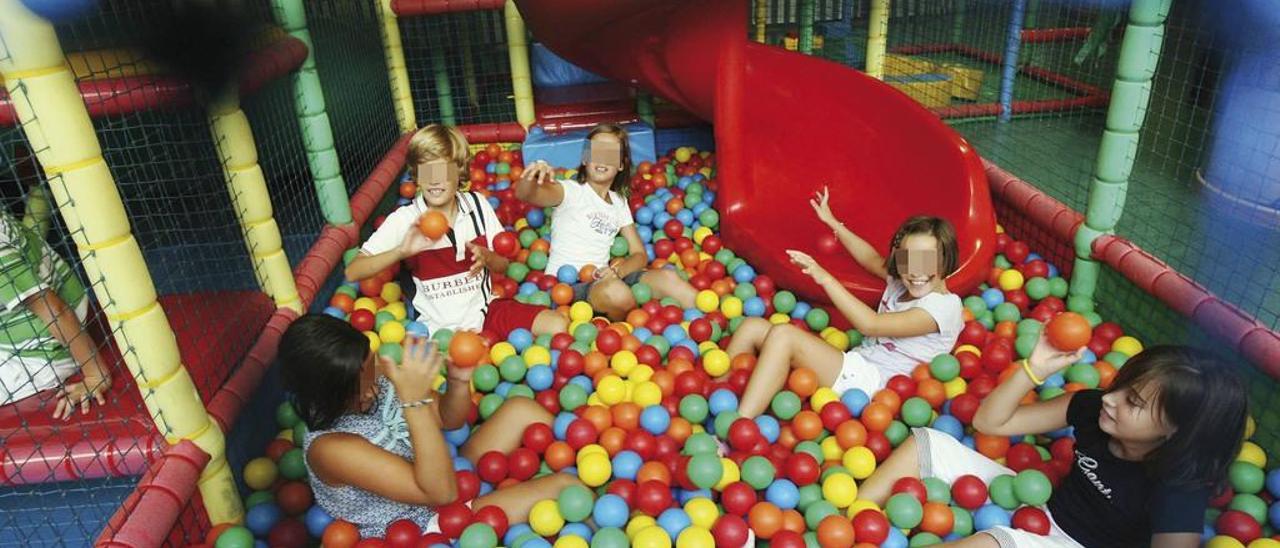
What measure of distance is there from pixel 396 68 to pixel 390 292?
1.54 meters

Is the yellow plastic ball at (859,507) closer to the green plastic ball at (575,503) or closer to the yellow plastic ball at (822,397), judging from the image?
the yellow plastic ball at (822,397)

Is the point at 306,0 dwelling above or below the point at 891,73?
above

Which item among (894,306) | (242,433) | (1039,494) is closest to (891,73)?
(894,306)

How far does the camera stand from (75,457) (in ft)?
5.31

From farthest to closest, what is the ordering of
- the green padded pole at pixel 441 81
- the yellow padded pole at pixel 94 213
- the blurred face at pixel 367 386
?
1. the green padded pole at pixel 441 81
2. the blurred face at pixel 367 386
3. the yellow padded pole at pixel 94 213

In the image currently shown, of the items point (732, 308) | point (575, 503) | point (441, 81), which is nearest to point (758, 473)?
point (575, 503)

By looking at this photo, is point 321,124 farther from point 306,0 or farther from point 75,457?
point 75,457

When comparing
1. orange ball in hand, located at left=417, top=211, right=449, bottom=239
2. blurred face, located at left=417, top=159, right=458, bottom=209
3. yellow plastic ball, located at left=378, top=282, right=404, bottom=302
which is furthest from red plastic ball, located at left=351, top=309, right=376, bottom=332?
orange ball in hand, located at left=417, top=211, right=449, bottom=239

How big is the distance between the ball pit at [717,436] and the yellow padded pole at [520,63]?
1468mm

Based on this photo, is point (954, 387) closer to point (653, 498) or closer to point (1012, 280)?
point (1012, 280)

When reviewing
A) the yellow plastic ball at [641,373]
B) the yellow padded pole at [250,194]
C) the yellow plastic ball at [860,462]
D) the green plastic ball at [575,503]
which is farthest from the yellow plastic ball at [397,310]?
the yellow plastic ball at [860,462]

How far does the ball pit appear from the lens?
5.72 ft

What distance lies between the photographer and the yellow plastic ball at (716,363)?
2.36m

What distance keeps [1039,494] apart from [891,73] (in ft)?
12.8
